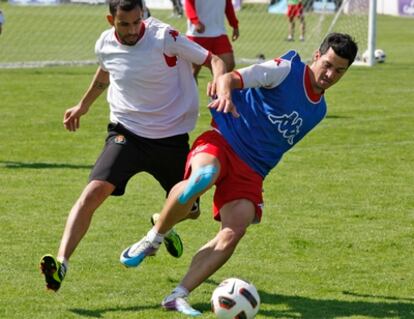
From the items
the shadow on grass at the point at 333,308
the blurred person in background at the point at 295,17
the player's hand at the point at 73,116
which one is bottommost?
the blurred person in background at the point at 295,17

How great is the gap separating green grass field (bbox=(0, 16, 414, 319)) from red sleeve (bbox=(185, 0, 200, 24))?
1.33 metres

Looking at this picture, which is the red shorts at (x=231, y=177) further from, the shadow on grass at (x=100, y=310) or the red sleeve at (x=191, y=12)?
the red sleeve at (x=191, y=12)

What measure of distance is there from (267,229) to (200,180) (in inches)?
97.7

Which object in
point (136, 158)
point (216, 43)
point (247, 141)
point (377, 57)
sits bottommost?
point (377, 57)

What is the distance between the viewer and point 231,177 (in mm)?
6324

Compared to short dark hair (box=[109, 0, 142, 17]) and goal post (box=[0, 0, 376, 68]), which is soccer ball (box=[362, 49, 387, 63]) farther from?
short dark hair (box=[109, 0, 142, 17])

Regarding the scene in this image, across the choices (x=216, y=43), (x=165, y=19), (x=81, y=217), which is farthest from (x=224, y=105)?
(x=165, y=19)

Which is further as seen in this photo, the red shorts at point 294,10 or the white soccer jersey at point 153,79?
the red shorts at point 294,10

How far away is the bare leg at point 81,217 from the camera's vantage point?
21.2 ft

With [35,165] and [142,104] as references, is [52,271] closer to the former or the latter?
[142,104]

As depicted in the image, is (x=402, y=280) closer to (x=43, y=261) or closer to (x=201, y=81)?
(x=43, y=261)

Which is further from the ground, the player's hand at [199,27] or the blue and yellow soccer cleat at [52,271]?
the blue and yellow soccer cleat at [52,271]

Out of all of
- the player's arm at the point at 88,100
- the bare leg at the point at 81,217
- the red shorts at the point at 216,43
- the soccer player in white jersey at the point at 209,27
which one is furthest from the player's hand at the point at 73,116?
the red shorts at the point at 216,43

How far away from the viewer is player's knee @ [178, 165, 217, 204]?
20.1 ft
